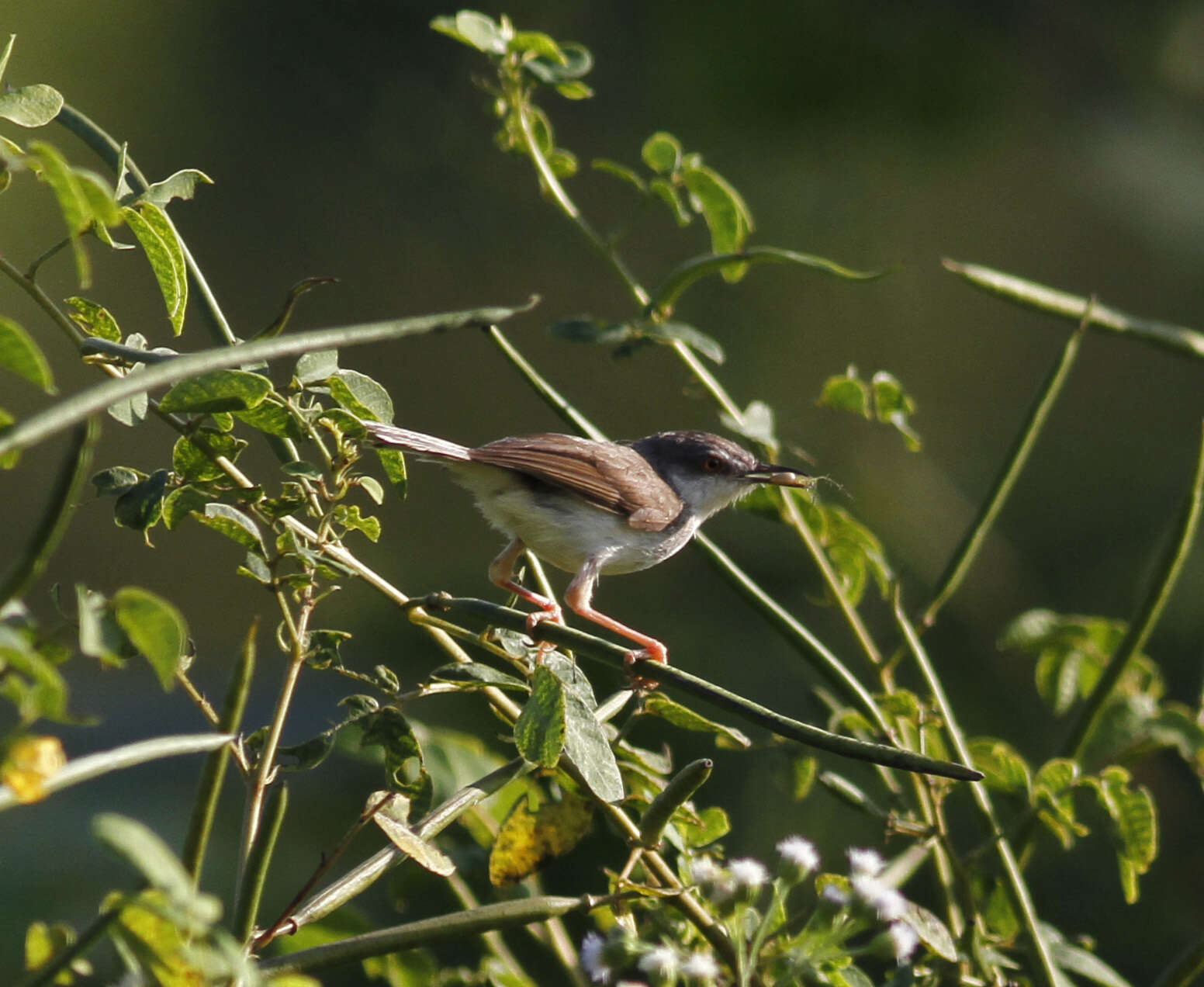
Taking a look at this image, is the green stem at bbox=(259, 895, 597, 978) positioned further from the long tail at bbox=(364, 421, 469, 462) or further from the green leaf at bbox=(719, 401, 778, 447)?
the green leaf at bbox=(719, 401, 778, 447)

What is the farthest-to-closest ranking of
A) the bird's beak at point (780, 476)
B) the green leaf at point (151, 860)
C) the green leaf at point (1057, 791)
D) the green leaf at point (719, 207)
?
1. the bird's beak at point (780, 476)
2. the green leaf at point (719, 207)
3. the green leaf at point (1057, 791)
4. the green leaf at point (151, 860)

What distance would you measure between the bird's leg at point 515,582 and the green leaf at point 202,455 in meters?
0.33

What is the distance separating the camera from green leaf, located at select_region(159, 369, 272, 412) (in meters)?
0.97

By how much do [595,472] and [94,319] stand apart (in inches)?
62.4

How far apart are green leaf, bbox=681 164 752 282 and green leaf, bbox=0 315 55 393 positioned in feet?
4.01

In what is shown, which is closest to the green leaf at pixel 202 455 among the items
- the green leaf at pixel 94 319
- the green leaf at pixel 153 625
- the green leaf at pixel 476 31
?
the green leaf at pixel 94 319

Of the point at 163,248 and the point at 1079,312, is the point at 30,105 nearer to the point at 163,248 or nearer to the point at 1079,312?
the point at 163,248

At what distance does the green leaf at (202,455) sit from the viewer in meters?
1.09

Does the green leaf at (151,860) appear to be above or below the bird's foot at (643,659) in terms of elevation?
→ above

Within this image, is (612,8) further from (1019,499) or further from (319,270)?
(1019,499)

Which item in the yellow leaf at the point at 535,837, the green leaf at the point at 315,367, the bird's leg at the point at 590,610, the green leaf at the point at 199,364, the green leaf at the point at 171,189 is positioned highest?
the green leaf at the point at 199,364

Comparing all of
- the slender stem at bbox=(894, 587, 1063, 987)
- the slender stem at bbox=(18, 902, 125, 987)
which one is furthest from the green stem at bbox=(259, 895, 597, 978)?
the slender stem at bbox=(894, 587, 1063, 987)

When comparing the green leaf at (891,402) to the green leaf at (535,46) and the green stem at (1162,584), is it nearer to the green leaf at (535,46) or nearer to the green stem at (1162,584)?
the green stem at (1162,584)

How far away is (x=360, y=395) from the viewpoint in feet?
3.75
